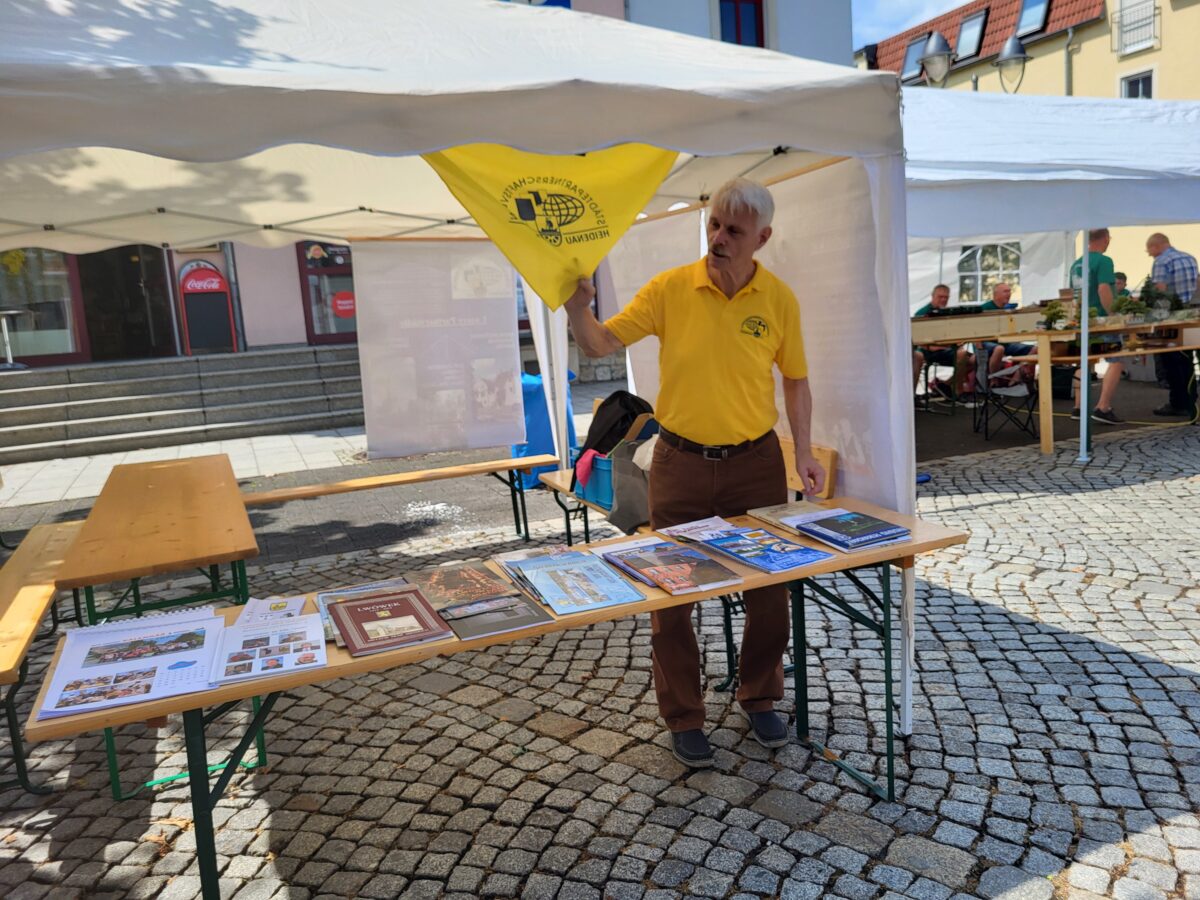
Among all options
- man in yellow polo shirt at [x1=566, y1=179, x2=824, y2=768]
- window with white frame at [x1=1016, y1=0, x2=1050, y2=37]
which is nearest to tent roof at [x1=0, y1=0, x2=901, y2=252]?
man in yellow polo shirt at [x1=566, y1=179, x2=824, y2=768]

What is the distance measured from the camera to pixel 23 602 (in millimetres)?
3041

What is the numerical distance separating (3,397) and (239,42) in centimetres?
1030

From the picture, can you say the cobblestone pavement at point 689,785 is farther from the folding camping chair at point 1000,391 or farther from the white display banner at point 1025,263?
Answer: the white display banner at point 1025,263

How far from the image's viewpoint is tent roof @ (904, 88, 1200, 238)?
252 inches

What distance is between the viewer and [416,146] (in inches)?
105

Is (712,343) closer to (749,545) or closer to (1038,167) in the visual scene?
(749,545)

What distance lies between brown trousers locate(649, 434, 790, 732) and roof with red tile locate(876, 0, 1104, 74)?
64.8 ft

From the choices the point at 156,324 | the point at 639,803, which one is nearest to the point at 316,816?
the point at 639,803

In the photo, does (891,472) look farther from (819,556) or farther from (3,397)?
(3,397)

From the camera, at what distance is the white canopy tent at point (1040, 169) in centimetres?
641

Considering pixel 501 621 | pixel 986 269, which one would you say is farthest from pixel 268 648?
pixel 986 269

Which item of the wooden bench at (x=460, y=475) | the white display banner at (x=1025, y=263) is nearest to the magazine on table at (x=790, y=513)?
the wooden bench at (x=460, y=475)

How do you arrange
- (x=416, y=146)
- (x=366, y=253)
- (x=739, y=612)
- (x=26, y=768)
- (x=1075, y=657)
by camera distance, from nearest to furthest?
(x=416, y=146), (x=26, y=768), (x=1075, y=657), (x=739, y=612), (x=366, y=253)

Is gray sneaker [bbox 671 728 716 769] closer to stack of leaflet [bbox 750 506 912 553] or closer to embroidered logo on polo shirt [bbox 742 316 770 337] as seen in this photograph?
stack of leaflet [bbox 750 506 912 553]
